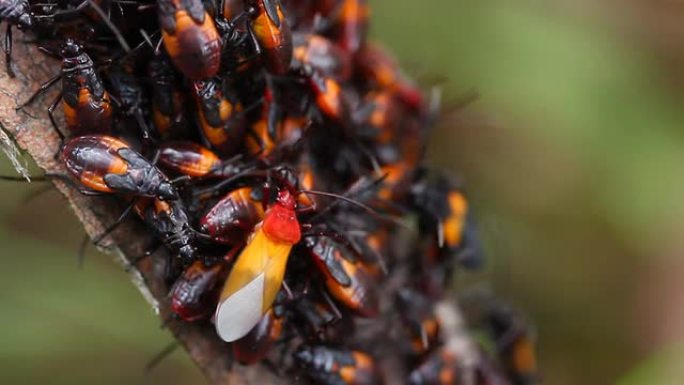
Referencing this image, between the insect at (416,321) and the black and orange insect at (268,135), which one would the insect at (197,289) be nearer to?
the black and orange insect at (268,135)

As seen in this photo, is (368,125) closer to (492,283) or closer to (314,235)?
(314,235)

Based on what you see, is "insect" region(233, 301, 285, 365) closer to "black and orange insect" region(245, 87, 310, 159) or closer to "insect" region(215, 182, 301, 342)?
"insect" region(215, 182, 301, 342)

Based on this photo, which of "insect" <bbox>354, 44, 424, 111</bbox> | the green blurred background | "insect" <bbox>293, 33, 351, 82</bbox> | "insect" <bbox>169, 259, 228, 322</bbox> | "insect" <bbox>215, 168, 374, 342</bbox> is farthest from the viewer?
the green blurred background

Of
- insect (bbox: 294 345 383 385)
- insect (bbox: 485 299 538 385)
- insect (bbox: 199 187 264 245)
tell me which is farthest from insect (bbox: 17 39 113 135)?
insect (bbox: 485 299 538 385)

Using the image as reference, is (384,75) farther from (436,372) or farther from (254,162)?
(436,372)

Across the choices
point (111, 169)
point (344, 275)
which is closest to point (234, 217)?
point (111, 169)

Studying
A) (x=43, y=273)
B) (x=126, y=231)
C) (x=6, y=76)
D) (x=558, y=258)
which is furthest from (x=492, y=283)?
(x=6, y=76)

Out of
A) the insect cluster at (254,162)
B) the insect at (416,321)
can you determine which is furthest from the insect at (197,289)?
the insect at (416,321)
